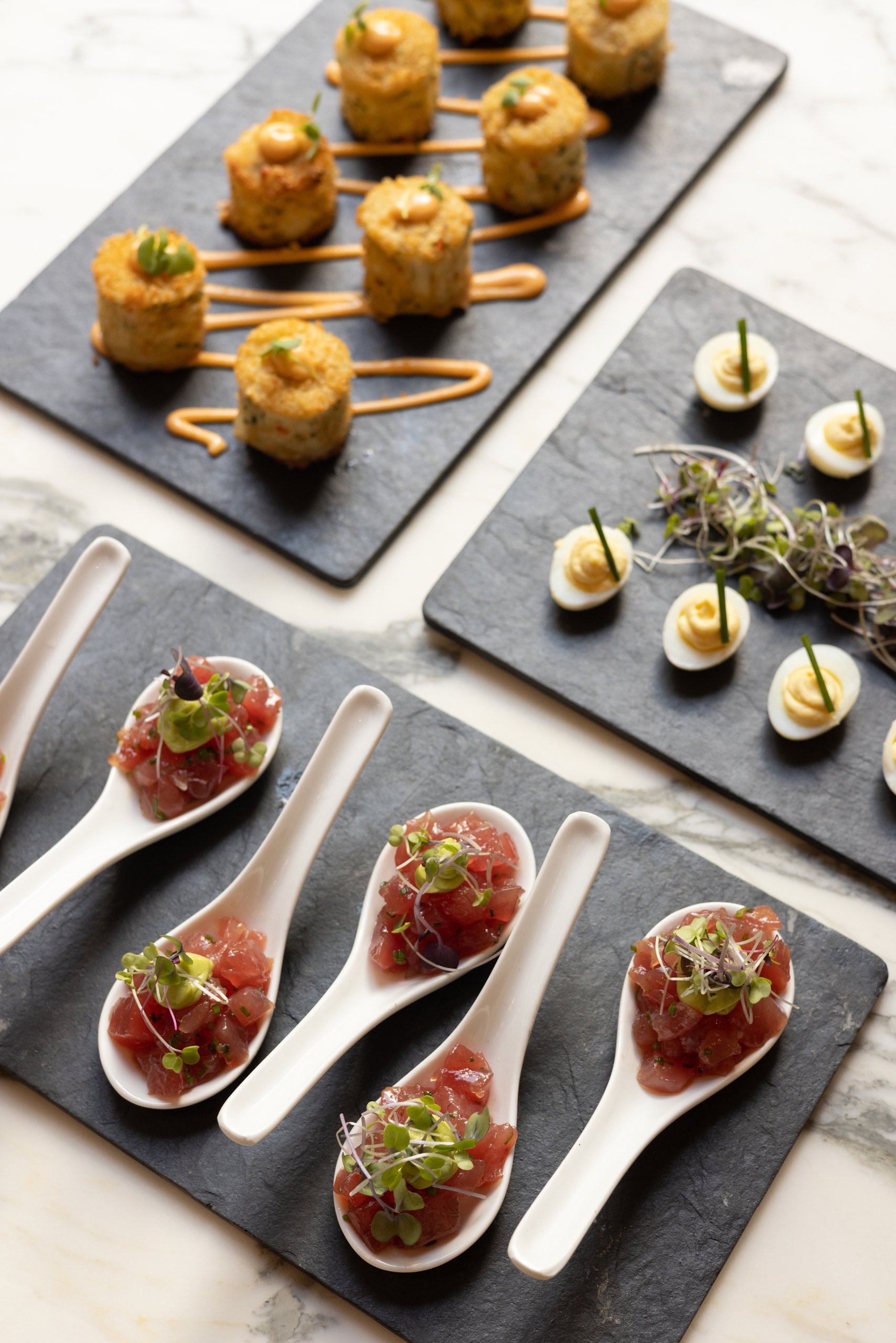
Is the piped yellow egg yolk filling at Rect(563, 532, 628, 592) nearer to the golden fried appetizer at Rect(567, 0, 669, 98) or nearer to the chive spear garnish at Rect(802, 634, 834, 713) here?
the chive spear garnish at Rect(802, 634, 834, 713)

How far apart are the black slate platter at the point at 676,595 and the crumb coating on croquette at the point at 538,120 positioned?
62 centimetres

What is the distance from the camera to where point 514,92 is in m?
4.37

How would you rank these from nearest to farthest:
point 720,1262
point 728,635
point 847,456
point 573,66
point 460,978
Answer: point 720,1262
point 460,978
point 728,635
point 847,456
point 573,66

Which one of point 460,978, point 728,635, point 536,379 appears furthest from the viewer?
point 536,379

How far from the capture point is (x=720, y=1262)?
3.10 metres

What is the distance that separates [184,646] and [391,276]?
140 centimetres

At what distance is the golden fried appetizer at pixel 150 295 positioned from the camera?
4039 mm

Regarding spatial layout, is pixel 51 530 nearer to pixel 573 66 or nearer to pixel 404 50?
pixel 404 50

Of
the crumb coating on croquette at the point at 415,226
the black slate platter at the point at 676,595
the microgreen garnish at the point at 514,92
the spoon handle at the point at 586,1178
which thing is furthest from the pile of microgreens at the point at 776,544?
the spoon handle at the point at 586,1178

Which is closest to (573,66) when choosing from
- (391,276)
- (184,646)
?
(391,276)

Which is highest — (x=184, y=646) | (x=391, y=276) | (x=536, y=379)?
(x=391, y=276)

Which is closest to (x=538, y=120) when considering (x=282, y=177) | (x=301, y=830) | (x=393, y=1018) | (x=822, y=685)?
(x=282, y=177)

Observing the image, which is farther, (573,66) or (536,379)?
(573,66)

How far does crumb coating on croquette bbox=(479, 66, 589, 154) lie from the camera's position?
14.3 feet
